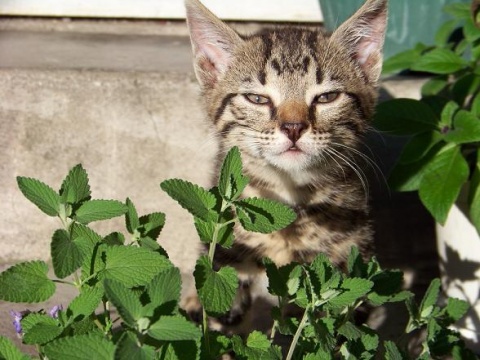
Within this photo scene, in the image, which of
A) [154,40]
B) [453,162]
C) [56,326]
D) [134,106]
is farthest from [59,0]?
[56,326]

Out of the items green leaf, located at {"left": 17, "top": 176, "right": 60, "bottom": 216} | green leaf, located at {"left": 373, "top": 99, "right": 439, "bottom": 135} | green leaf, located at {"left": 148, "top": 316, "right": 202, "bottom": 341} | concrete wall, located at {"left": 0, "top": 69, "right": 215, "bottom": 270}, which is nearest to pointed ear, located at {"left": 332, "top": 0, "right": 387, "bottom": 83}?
green leaf, located at {"left": 373, "top": 99, "right": 439, "bottom": 135}

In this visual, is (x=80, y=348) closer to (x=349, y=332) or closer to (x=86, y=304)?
(x=86, y=304)

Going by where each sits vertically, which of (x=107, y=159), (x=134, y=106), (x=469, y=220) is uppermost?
(x=134, y=106)

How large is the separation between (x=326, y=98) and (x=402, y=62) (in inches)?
20.4

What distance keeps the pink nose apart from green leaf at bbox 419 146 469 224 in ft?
1.37

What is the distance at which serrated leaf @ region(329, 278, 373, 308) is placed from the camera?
4.64 ft

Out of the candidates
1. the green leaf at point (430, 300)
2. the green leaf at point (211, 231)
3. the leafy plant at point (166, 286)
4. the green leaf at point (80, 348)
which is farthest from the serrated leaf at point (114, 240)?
the green leaf at point (430, 300)

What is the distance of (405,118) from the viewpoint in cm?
225

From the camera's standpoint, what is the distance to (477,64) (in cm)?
233

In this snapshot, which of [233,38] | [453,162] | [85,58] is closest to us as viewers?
[453,162]

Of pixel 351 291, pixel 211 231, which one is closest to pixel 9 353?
pixel 211 231

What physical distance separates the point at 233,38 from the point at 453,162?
2.54 ft

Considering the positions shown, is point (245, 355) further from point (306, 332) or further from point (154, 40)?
point (154, 40)

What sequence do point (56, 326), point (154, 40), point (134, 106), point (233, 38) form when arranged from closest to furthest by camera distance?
point (56, 326), point (233, 38), point (134, 106), point (154, 40)
